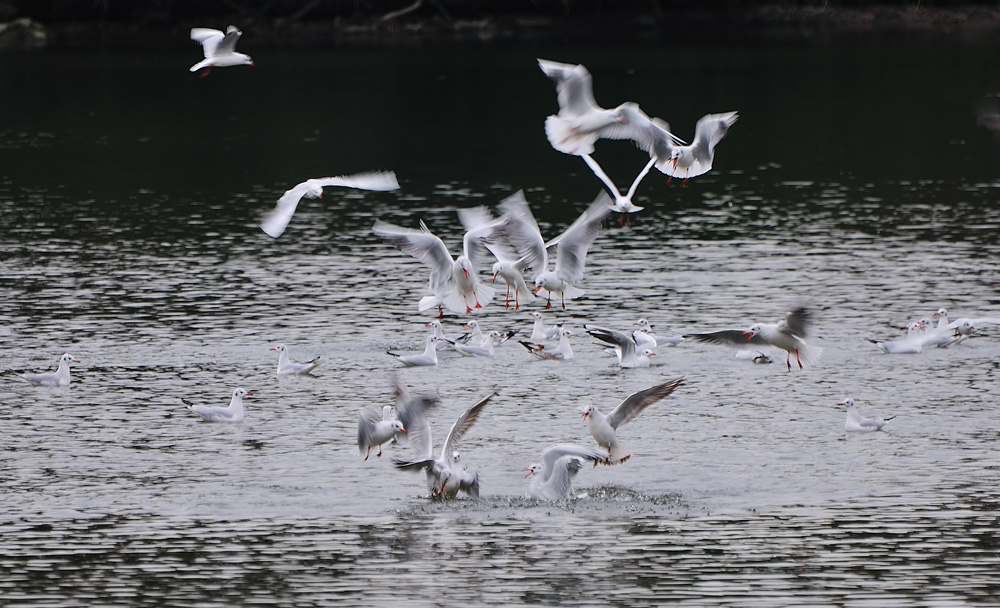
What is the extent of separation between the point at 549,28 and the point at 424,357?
240ft

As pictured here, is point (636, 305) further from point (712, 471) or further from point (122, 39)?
Result: point (122, 39)

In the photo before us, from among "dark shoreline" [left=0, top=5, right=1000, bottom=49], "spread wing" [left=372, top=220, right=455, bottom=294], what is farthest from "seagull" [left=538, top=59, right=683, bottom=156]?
"dark shoreline" [left=0, top=5, right=1000, bottom=49]

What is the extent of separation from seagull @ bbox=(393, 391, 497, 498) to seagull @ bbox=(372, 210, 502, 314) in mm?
4329

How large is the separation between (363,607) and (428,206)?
2646cm

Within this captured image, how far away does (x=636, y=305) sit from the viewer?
30.1 meters

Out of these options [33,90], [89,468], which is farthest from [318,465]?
[33,90]

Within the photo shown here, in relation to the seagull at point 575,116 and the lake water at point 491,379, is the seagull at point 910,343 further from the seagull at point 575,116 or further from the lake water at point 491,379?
the seagull at point 575,116

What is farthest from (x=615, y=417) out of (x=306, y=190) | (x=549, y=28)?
(x=549, y=28)

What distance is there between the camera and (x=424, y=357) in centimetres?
2598

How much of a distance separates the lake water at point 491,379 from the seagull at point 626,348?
201 millimetres

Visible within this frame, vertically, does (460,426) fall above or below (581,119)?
below

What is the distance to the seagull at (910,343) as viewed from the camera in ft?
85.5

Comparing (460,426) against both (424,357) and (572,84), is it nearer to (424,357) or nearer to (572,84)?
(572,84)

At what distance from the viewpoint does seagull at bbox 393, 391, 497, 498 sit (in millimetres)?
18781
